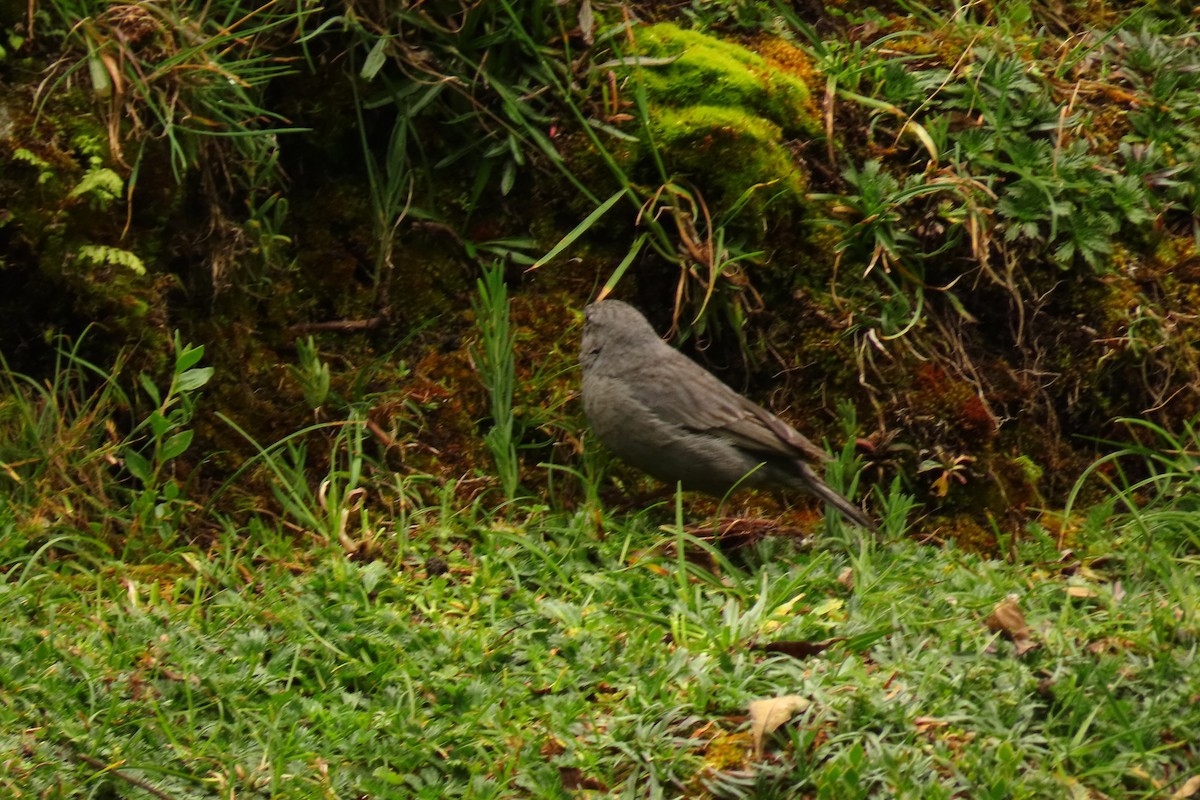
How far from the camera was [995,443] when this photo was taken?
5801 millimetres

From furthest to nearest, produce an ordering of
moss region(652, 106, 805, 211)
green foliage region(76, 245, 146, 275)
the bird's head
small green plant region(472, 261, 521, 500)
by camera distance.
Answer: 1. moss region(652, 106, 805, 211)
2. the bird's head
3. small green plant region(472, 261, 521, 500)
4. green foliage region(76, 245, 146, 275)

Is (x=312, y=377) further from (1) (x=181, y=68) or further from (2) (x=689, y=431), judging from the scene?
(2) (x=689, y=431)

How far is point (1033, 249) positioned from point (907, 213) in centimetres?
60

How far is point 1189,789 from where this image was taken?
3.43m

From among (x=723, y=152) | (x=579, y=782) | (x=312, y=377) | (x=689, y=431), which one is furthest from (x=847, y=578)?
(x=312, y=377)

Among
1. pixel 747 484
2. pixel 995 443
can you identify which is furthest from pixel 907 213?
pixel 747 484

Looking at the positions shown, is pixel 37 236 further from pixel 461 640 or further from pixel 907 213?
pixel 907 213

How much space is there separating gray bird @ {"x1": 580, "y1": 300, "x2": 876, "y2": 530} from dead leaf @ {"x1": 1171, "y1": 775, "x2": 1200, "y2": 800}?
1.81 m

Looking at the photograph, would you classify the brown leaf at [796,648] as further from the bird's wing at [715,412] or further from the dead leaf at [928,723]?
the bird's wing at [715,412]

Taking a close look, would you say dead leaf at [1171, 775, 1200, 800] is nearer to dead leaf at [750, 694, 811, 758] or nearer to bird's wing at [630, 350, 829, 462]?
dead leaf at [750, 694, 811, 758]

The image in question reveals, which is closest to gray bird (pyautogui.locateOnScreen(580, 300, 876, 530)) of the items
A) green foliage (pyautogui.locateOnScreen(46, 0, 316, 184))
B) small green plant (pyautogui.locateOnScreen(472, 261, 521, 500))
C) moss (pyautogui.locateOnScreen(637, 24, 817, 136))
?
small green plant (pyautogui.locateOnScreen(472, 261, 521, 500))

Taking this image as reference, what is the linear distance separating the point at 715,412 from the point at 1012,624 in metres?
1.59

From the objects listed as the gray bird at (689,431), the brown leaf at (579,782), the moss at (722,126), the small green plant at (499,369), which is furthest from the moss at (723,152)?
the brown leaf at (579,782)

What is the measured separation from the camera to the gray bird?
5.18m
